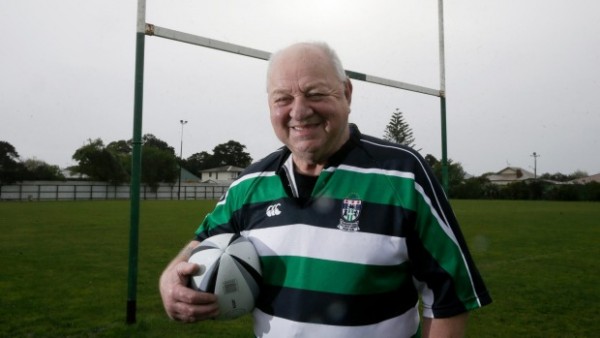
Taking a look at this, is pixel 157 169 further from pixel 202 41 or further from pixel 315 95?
pixel 315 95

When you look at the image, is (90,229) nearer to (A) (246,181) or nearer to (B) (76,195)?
(A) (246,181)

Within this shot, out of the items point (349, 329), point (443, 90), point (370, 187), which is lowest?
point (349, 329)

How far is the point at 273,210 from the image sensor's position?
1.88 m

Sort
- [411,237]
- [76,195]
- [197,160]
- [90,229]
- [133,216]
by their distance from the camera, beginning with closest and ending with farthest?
[411,237], [133,216], [90,229], [76,195], [197,160]

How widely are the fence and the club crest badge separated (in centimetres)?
3936

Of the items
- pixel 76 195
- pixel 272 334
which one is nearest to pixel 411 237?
pixel 272 334

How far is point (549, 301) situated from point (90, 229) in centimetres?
1273

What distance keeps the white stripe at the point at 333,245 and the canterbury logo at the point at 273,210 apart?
2.3 inches

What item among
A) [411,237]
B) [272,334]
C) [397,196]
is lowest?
[272,334]

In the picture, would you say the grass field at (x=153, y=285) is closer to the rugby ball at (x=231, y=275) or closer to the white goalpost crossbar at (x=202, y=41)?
the white goalpost crossbar at (x=202, y=41)

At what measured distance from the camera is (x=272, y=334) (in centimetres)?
181

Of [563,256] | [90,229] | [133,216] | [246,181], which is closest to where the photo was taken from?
[246,181]

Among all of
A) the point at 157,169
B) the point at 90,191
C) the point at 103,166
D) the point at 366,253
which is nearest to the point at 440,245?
the point at 366,253

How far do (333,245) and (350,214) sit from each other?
123 mm
